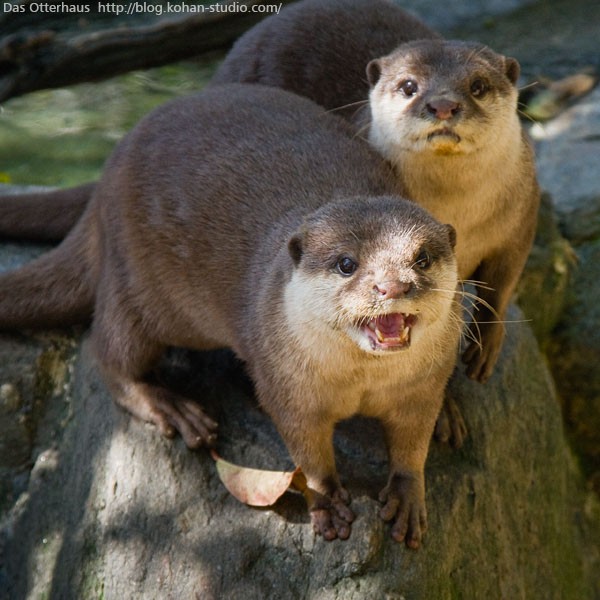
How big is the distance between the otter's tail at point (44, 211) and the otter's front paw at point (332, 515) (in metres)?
1.60

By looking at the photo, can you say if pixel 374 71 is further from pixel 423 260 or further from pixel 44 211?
pixel 44 211

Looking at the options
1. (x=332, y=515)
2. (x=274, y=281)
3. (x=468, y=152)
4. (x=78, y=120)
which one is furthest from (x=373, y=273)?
(x=78, y=120)

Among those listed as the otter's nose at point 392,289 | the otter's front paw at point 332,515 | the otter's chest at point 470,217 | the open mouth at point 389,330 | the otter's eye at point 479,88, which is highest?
the otter's nose at point 392,289

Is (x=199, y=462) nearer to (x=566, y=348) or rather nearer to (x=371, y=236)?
(x=371, y=236)

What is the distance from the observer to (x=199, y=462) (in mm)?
2979

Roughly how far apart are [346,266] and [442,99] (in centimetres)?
75

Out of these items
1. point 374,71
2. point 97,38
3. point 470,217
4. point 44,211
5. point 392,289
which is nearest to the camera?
point 392,289

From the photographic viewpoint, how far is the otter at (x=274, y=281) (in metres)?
2.43

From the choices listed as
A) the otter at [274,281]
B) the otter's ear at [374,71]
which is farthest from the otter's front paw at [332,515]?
the otter's ear at [374,71]

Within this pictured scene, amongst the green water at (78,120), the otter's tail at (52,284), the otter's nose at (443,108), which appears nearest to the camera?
the otter's nose at (443,108)

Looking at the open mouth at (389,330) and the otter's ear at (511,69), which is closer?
the open mouth at (389,330)

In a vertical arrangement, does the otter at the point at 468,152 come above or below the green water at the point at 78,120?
above

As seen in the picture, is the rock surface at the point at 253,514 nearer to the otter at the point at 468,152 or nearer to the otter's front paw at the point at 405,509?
the otter's front paw at the point at 405,509

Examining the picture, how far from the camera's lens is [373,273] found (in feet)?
7.64
